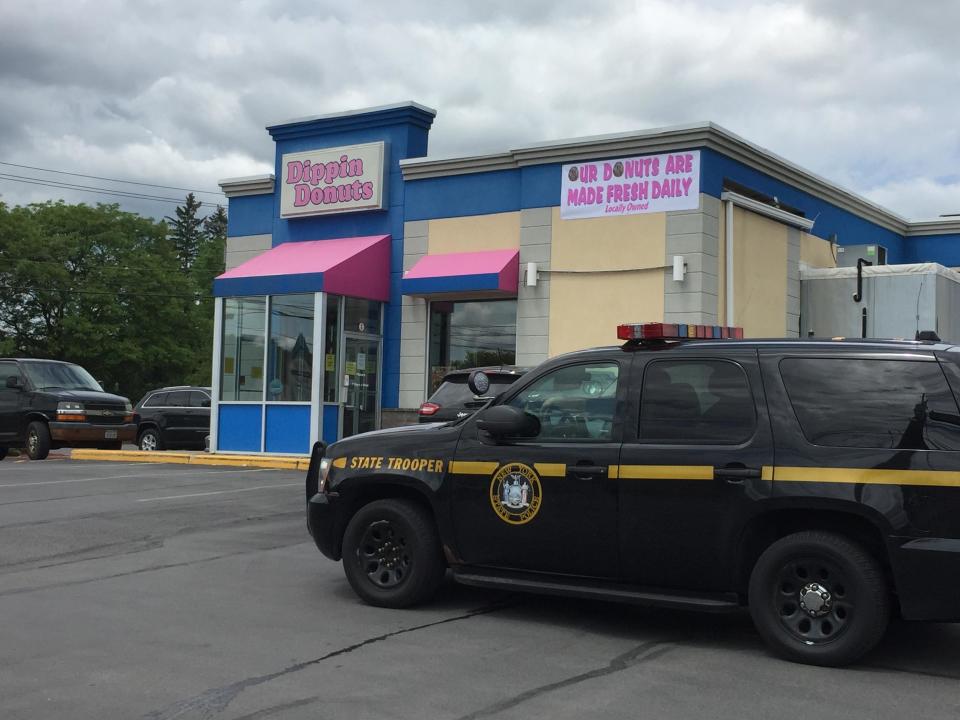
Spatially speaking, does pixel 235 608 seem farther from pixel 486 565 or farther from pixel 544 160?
pixel 544 160

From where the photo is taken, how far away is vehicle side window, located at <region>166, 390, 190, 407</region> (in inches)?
990

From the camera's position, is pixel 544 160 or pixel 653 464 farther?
pixel 544 160

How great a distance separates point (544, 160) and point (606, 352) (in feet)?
41.8

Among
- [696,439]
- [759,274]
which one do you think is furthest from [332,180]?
[696,439]

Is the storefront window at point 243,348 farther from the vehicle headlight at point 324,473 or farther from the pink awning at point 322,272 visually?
the vehicle headlight at point 324,473

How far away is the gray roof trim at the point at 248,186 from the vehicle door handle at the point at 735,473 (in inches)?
721

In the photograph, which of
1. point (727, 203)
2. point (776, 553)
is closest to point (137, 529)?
Answer: point (776, 553)

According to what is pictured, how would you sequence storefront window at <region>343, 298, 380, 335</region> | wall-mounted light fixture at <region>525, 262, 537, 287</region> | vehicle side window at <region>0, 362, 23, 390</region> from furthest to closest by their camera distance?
vehicle side window at <region>0, 362, 23, 390</region>
storefront window at <region>343, 298, 380, 335</region>
wall-mounted light fixture at <region>525, 262, 537, 287</region>

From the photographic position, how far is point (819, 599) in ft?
19.3

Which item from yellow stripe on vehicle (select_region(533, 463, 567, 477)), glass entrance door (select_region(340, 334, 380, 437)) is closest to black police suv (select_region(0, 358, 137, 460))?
glass entrance door (select_region(340, 334, 380, 437))

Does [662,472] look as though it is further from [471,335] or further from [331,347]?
[331,347]

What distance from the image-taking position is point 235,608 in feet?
24.0

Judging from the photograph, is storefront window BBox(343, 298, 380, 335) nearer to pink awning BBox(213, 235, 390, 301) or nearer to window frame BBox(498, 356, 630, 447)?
pink awning BBox(213, 235, 390, 301)

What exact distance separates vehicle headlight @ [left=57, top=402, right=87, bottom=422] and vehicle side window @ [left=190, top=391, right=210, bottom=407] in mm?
4199
